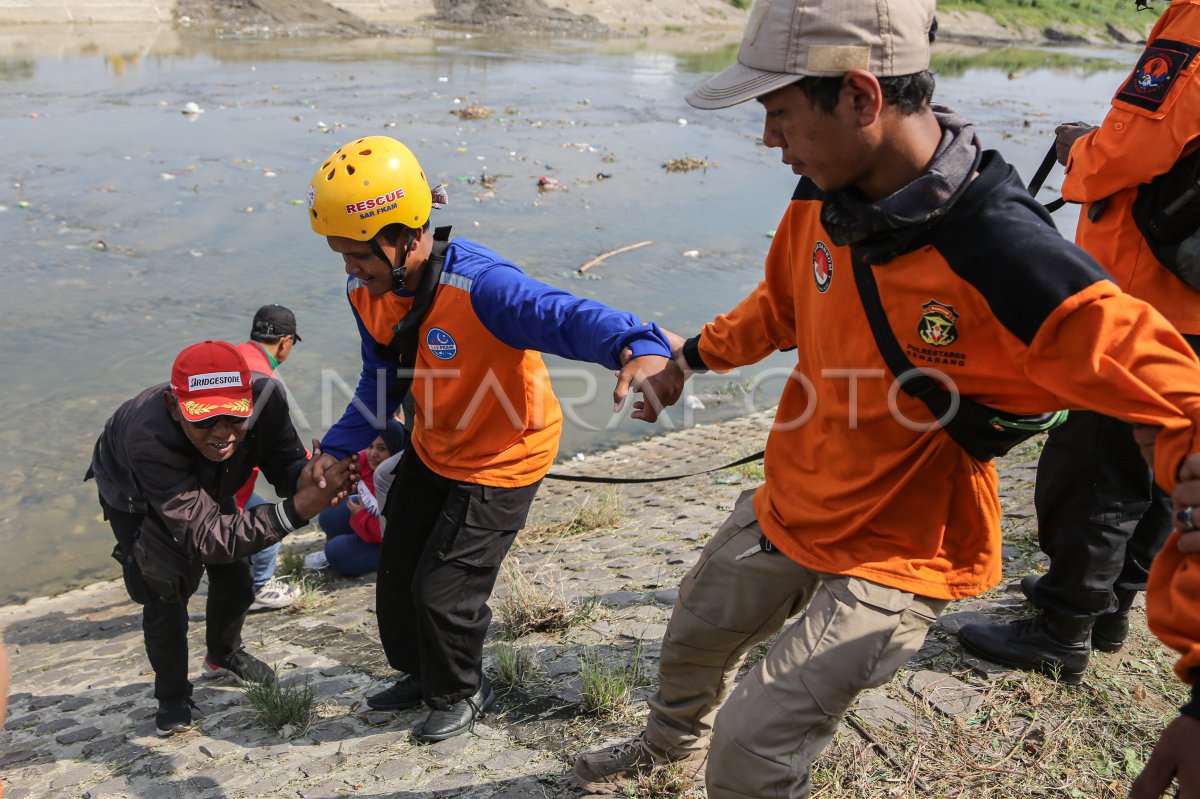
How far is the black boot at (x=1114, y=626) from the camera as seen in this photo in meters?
3.96

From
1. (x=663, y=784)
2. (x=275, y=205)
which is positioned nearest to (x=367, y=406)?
(x=663, y=784)

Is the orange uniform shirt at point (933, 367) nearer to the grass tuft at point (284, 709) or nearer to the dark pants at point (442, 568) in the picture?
the dark pants at point (442, 568)

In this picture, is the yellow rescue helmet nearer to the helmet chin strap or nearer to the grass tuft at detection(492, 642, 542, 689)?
the helmet chin strap

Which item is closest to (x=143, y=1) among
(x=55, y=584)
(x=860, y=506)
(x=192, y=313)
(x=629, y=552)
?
(x=192, y=313)

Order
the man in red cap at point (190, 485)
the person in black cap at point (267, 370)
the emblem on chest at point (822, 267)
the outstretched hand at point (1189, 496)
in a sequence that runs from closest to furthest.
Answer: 1. the outstretched hand at point (1189, 496)
2. the emblem on chest at point (822, 267)
3. the man in red cap at point (190, 485)
4. the person in black cap at point (267, 370)

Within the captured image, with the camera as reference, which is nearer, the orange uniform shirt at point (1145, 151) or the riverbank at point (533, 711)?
the orange uniform shirt at point (1145, 151)

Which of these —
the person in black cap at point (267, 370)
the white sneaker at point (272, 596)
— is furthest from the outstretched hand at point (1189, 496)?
the white sneaker at point (272, 596)

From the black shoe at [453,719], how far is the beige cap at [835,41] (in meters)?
2.68

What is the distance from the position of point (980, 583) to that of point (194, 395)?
2.97 m

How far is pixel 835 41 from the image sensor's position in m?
2.40

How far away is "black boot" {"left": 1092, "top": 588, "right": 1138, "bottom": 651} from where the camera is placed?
396 centimetres

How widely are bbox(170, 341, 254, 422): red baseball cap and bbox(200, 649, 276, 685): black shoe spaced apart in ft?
4.66

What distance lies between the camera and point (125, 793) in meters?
4.06

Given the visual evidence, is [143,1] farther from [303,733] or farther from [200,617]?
[303,733]
